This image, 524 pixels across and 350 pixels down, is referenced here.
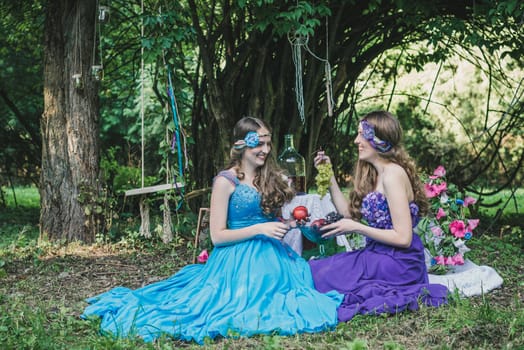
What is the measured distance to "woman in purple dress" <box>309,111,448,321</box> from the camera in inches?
139

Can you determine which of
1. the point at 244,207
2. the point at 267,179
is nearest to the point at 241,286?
the point at 244,207

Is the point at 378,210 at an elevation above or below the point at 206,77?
below

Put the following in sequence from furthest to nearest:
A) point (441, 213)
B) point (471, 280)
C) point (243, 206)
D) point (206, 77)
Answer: point (206, 77)
point (441, 213)
point (471, 280)
point (243, 206)

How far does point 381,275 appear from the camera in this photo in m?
3.64

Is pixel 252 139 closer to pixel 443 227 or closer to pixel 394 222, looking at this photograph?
pixel 394 222

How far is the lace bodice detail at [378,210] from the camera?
11.9 feet

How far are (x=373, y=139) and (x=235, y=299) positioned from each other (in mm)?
1145

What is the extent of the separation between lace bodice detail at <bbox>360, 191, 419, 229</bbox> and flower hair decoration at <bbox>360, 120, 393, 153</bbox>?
248 millimetres

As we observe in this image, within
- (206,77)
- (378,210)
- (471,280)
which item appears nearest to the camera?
(378,210)

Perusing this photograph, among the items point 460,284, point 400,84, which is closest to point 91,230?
point 460,284

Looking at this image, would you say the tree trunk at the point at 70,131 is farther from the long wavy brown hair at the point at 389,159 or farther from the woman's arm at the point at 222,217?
the long wavy brown hair at the point at 389,159

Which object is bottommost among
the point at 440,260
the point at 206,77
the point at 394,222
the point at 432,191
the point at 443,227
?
the point at 440,260

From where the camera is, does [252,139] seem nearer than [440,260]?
Yes

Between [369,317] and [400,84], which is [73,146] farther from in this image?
[400,84]
